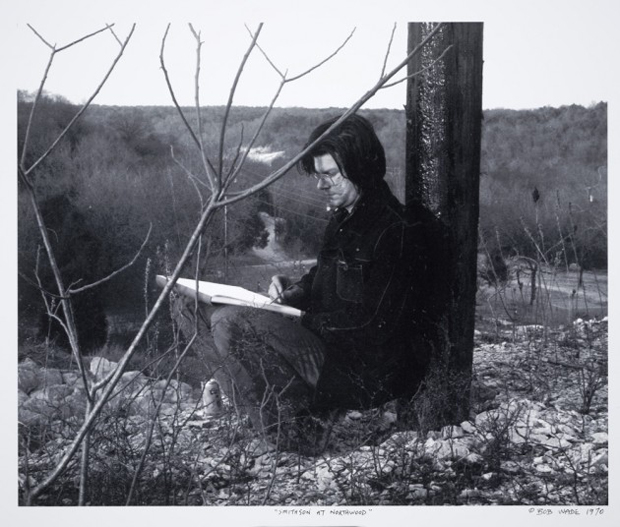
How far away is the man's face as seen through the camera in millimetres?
2432

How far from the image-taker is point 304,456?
244 centimetres

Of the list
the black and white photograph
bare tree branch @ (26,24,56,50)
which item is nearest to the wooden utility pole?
the black and white photograph

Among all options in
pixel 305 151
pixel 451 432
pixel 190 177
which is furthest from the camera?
pixel 451 432

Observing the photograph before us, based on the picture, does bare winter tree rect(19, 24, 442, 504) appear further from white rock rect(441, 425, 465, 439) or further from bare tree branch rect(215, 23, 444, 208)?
white rock rect(441, 425, 465, 439)

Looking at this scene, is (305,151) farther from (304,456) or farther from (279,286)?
(304,456)

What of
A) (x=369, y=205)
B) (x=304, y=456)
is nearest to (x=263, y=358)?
(x=304, y=456)

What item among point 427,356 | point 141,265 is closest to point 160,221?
point 141,265

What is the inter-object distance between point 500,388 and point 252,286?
1.04 m

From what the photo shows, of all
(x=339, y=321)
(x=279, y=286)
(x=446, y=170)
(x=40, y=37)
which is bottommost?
(x=339, y=321)

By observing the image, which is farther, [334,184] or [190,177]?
[334,184]

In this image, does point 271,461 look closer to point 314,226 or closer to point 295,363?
point 295,363

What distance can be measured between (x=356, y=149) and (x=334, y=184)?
15 cm
